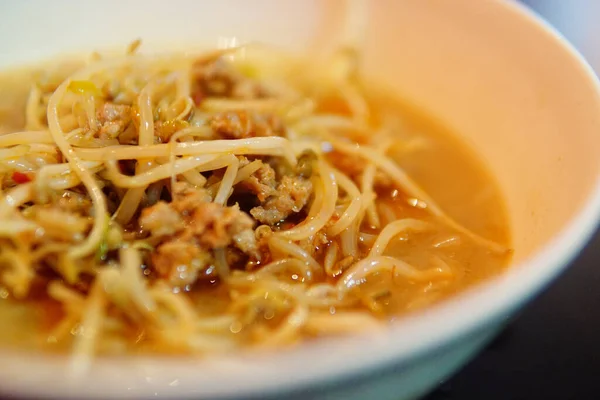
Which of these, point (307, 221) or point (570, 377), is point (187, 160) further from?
point (570, 377)

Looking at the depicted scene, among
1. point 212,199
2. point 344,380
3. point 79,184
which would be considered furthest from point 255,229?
point 344,380

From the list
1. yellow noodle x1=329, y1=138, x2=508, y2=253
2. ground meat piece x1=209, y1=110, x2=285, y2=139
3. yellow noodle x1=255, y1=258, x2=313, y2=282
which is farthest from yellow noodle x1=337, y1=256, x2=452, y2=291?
ground meat piece x1=209, y1=110, x2=285, y2=139

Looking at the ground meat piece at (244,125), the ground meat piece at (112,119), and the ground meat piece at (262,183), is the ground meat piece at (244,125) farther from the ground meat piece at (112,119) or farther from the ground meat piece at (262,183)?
the ground meat piece at (112,119)

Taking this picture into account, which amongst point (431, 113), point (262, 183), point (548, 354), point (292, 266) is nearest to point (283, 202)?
point (262, 183)

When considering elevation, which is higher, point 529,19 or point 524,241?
point 529,19

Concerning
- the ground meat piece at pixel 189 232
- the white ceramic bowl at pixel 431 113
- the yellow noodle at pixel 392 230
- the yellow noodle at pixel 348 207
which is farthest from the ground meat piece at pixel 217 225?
the white ceramic bowl at pixel 431 113

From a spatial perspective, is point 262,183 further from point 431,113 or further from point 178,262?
point 431,113
